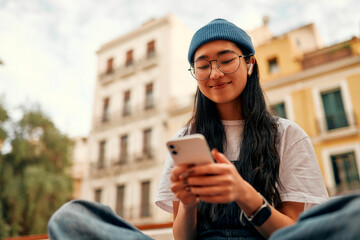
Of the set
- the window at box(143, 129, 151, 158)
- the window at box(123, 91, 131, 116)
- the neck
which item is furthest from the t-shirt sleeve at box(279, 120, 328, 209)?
the window at box(123, 91, 131, 116)

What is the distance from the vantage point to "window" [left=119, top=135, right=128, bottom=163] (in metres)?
15.3

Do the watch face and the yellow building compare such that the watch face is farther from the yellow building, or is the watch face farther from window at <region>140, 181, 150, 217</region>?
window at <region>140, 181, 150, 217</region>

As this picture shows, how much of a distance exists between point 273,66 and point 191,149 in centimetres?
1243

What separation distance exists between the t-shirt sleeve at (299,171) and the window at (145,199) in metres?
13.0

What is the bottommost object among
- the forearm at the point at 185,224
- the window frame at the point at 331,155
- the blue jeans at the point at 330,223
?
the window frame at the point at 331,155

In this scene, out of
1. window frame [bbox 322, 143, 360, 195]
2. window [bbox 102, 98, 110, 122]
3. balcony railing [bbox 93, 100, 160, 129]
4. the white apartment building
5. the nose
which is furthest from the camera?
window [bbox 102, 98, 110, 122]

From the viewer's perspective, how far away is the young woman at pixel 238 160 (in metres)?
1.03

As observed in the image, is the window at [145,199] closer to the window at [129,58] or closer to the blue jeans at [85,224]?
the window at [129,58]

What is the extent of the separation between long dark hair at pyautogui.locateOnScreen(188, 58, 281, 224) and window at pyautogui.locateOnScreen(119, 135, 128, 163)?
46.1 ft

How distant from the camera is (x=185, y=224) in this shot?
1.24 meters

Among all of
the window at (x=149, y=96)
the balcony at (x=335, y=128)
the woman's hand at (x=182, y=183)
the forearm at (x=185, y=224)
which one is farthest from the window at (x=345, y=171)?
the woman's hand at (x=182, y=183)

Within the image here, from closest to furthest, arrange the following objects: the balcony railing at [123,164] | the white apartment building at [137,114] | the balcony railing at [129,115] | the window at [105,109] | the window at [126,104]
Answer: the white apartment building at [137,114]
the balcony railing at [123,164]
the balcony railing at [129,115]
the window at [126,104]
the window at [105,109]

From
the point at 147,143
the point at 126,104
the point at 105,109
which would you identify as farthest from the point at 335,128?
the point at 105,109

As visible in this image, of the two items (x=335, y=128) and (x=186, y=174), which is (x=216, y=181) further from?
(x=335, y=128)
